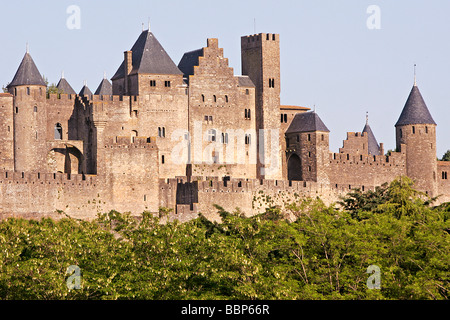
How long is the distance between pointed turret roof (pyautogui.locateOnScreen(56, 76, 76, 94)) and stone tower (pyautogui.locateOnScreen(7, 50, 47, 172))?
9.63 metres

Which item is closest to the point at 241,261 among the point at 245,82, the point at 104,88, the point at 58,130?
the point at 58,130

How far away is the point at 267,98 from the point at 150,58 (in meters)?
8.70

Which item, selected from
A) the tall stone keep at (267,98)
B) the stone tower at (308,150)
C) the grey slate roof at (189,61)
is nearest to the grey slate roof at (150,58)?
the grey slate roof at (189,61)

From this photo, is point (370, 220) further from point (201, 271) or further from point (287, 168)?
point (287, 168)

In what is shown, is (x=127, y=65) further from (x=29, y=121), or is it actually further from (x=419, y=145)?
(x=419, y=145)

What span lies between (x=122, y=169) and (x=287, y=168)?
13800 mm

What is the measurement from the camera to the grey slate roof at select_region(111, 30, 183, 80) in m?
72.6

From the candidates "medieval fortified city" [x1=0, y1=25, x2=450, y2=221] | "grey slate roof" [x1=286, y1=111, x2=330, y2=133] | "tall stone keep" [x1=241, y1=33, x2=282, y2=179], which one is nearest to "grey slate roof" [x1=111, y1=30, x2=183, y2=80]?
"medieval fortified city" [x1=0, y1=25, x2=450, y2=221]

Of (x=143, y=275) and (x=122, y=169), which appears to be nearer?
(x=143, y=275)

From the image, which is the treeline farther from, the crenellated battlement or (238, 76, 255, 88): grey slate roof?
(238, 76, 255, 88): grey slate roof

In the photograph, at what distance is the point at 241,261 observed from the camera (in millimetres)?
39969

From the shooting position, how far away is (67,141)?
2790 inches
